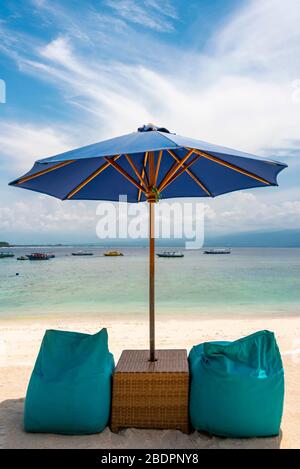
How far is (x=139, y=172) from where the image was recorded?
3596 mm

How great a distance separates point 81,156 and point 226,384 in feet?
5.58

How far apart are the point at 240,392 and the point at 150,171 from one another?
5.67 ft

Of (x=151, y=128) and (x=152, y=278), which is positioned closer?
(x=151, y=128)

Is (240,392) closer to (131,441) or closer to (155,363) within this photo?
(155,363)

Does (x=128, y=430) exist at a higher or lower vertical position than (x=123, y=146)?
lower

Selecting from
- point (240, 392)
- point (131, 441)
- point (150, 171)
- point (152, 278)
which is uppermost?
point (150, 171)

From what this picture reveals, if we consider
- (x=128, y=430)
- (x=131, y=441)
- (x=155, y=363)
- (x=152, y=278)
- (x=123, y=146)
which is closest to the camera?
(x=123, y=146)

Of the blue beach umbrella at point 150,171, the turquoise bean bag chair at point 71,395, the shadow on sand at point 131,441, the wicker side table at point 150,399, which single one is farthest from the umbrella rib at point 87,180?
the shadow on sand at point 131,441

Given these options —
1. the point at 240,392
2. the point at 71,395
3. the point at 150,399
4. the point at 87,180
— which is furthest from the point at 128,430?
the point at 87,180

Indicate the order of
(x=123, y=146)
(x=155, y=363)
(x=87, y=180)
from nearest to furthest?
(x=123, y=146) → (x=155, y=363) → (x=87, y=180)

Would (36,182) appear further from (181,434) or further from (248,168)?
(181,434)

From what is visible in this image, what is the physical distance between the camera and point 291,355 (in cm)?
487

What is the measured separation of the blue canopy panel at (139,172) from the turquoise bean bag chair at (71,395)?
1.35 meters
